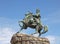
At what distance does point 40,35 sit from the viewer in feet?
110

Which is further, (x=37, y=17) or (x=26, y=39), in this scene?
(x=37, y=17)

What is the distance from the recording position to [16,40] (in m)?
32.4

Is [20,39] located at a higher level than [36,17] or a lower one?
lower

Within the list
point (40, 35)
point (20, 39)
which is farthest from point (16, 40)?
point (40, 35)

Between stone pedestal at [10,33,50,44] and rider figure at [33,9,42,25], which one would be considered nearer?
stone pedestal at [10,33,50,44]

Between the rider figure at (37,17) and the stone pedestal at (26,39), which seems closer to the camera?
the stone pedestal at (26,39)

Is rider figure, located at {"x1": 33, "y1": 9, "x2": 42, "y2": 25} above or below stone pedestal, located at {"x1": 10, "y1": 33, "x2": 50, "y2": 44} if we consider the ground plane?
above

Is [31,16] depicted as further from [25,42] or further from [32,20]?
[25,42]

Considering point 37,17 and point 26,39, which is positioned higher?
point 37,17

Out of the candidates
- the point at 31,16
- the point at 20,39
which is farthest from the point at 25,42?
the point at 31,16

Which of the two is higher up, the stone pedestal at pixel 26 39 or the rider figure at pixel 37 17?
the rider figure at pixel 37 17

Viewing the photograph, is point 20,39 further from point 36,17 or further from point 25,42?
point 36,17

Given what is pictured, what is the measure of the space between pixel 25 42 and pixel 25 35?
645mm

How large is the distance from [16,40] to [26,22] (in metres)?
2.13
